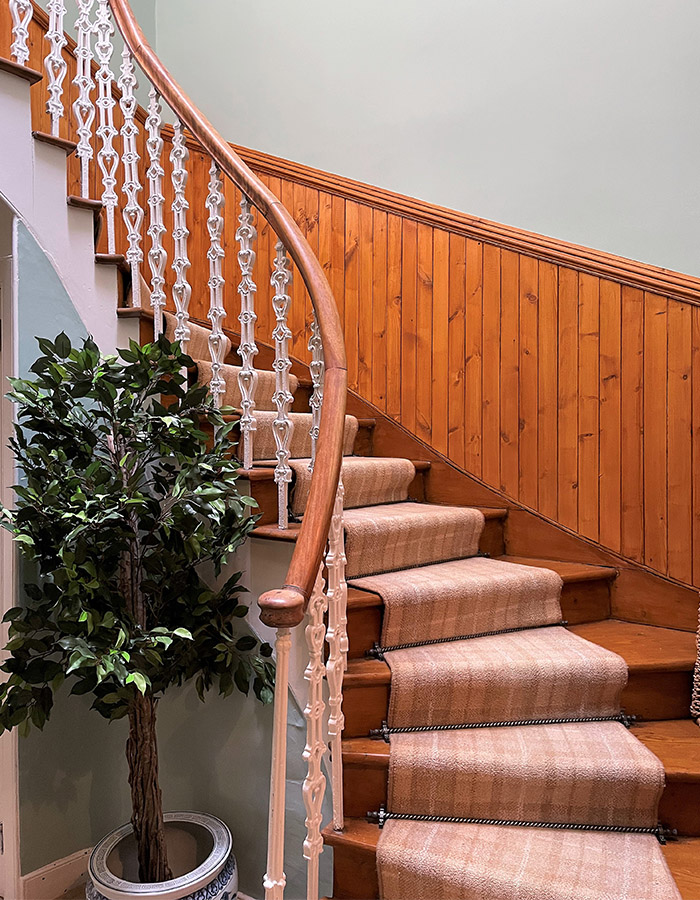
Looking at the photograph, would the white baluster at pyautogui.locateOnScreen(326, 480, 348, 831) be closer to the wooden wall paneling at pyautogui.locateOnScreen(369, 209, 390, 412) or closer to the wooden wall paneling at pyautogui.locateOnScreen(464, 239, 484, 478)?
the wooden wall paneling at pyautogui.locateOnScreen(464, 239, 484, 478)

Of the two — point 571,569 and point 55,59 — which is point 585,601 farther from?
point 55,59

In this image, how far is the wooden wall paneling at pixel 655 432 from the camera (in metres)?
2.40

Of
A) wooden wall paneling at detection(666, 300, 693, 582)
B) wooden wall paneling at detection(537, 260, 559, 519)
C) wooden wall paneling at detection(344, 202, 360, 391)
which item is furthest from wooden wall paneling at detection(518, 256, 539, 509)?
wooden wall paneling at detection(344, 202, 360, 391)

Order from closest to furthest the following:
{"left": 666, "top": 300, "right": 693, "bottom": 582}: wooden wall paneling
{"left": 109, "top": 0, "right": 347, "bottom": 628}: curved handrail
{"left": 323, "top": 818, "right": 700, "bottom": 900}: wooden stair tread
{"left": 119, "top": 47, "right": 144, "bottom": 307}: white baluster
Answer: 1. {"left": 109, "top": 0, "right": 347, "bottom": 628}: curved handrail
2. {"left": 323, "top": 818, "right": 700, "bottom": 900}: wooden stair tread
3. {"left": 119, "top": 47, "right": 144, "bottom": 307}: white baluster
4. {"left": 666, "top": 300, "right": 693, "bottom": 582}: wooden wall paneling

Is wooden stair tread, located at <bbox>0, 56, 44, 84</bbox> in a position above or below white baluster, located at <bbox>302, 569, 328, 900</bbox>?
above

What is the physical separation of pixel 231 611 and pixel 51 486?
24.0 inches

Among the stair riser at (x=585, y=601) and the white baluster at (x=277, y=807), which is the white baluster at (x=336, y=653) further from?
the stair riser at (x=585, y=601)

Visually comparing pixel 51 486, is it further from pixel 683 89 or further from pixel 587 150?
pixel 683 89

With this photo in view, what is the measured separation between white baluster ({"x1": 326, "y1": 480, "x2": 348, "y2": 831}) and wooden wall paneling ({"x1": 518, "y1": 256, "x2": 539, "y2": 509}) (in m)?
1.30

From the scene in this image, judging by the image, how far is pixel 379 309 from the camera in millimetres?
3076

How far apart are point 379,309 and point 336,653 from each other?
6.16 feet

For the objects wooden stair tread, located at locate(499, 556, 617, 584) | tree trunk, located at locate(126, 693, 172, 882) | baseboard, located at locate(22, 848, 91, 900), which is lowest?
baseboard, located at locate(22, 848, 91, 900)

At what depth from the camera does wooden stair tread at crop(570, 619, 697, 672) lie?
6.41 feet

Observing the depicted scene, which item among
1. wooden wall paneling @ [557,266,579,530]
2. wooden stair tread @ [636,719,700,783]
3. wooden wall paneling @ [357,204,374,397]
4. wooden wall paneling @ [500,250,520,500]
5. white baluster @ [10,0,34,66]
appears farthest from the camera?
wooden wall paneling @ [357,204,374,397]
